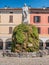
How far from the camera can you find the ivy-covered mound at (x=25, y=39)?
88.5 ft

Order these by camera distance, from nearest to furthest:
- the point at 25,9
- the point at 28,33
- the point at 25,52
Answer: the point at 25,52 < the point at 28,33 < the point at 25,9

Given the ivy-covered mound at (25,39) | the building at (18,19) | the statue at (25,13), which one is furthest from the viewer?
the building at (18,19)

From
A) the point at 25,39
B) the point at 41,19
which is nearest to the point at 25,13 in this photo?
the point at 41,19

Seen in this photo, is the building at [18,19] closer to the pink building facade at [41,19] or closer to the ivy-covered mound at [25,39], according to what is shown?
the pink building facade at [41,19]

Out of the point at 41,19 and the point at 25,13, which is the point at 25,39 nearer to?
the point at 25,13

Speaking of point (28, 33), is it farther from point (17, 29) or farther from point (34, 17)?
point (34, 17)

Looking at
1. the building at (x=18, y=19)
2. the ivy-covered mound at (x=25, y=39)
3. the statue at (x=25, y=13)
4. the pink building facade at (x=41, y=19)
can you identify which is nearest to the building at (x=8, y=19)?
the building at (x=18, y=19)

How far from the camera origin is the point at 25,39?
2738 cm

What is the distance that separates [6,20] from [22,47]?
21.8 m

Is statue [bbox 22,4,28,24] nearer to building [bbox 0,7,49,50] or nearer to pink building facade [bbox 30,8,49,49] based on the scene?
building [bbox 0,7,49,50]

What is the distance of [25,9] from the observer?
46500 mm

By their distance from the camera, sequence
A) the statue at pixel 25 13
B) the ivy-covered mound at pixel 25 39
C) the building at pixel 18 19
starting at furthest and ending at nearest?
the building at pixel 18 19
the statue at pixel 25 13
the ivy-covered mound at pixel 25 39

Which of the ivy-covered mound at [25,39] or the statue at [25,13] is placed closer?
the ivy-covered mound at [25,39]

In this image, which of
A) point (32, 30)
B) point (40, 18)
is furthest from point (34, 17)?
point (32, 30)
